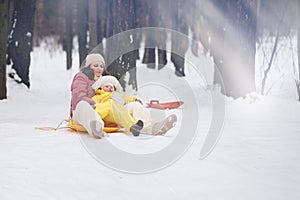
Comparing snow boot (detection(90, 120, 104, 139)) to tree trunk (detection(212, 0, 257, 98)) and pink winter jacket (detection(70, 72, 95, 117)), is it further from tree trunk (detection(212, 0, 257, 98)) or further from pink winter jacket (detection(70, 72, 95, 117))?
tree trunk (detection(212, 0, 257, 98))

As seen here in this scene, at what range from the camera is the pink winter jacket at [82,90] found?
4180 millimetres

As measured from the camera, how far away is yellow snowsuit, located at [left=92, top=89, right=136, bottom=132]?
3875 mm

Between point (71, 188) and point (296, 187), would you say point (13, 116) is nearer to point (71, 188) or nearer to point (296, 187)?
point (71, 188)

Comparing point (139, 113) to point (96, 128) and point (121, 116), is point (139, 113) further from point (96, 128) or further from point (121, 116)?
point (96, 128)

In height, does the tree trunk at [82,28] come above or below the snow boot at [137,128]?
above

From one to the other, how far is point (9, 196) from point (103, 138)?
1558mm

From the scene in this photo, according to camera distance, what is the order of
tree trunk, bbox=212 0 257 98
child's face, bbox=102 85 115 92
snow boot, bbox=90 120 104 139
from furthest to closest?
tree trunk, bbox=212 0 257 98
child's face, bbox=102 85 115 92
snow boot, bbox=90 120 104 139

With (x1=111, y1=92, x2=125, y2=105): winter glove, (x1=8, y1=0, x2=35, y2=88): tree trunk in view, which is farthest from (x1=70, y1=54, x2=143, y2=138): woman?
(x1=8, y1=0, x2=35, y2=88): tree trunk

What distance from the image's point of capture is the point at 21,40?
950 centimetres

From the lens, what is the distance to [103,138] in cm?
362

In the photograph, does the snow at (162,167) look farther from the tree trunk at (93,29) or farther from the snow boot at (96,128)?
the tree trunk at (93,29)

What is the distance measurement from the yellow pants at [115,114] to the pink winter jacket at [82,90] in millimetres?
164

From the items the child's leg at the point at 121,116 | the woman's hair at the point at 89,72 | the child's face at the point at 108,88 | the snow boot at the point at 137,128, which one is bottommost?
the snow boot at the point at 137,128

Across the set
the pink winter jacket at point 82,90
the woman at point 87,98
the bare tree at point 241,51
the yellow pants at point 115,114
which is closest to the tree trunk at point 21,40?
the bare tree at point 241,51
